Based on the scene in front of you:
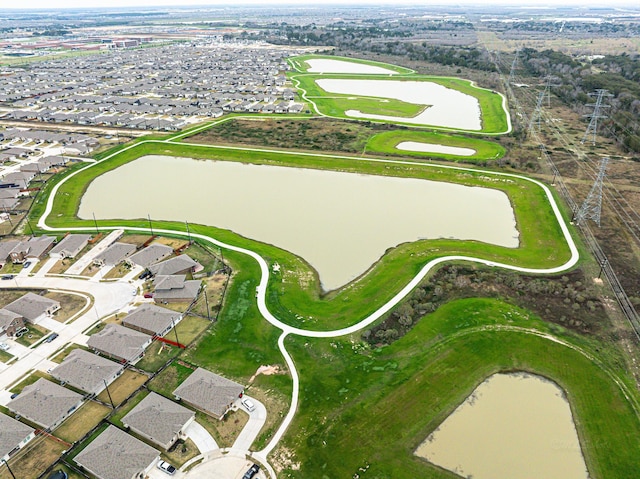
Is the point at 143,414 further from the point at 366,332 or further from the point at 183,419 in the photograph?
the point at 366,332

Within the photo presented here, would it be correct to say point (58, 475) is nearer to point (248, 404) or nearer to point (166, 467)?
point (166, 467)

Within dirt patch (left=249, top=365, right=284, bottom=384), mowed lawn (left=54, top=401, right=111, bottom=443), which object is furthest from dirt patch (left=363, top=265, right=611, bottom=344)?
mowed lawn (left=54, top=401, right=111, bottom=443)

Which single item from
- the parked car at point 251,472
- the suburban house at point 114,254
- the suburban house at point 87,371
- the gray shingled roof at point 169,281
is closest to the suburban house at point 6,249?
the suburban house at point 114,254

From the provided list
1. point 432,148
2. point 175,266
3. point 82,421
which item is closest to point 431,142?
point 432,148

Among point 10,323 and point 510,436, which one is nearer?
point 510,436

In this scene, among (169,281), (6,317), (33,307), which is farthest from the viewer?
(169,281)

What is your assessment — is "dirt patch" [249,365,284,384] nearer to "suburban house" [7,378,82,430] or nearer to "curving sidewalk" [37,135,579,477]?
"curving sidewalk" [37,135,579,477]
